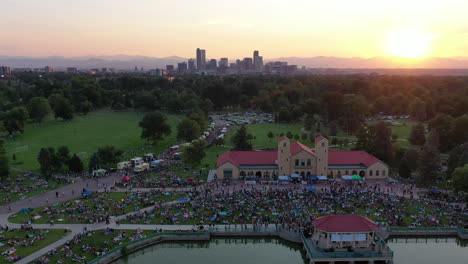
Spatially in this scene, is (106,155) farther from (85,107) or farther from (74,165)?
(85,107)

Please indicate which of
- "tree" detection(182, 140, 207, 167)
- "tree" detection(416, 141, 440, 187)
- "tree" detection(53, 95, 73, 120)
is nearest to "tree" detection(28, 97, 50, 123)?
"tree" detection(53, 95, 73, 120)

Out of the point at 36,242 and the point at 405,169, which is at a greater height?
the point at 405,169

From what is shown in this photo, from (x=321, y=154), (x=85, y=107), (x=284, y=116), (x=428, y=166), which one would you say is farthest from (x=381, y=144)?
(x=85, y=107)

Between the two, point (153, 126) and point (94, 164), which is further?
point (153, 126)

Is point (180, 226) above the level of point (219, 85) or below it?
below

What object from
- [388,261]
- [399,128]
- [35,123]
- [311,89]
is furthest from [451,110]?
[35,123]

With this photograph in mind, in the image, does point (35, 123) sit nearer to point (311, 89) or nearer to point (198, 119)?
point (198, 119)

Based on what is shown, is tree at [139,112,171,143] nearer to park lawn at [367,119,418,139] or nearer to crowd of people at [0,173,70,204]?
crowd of people at [0,173,70,204]
